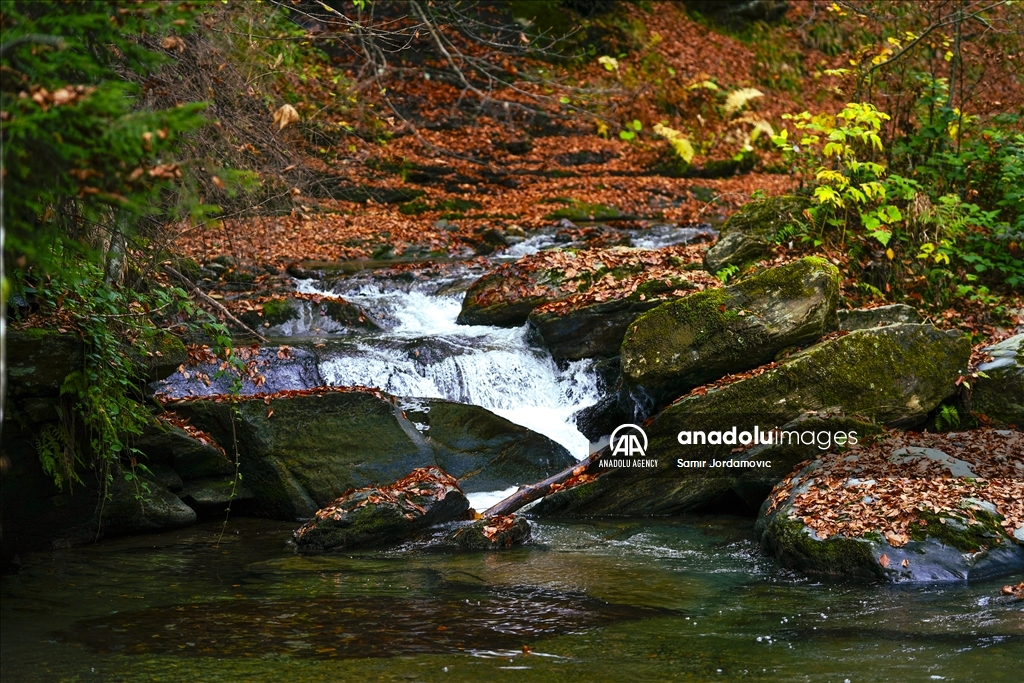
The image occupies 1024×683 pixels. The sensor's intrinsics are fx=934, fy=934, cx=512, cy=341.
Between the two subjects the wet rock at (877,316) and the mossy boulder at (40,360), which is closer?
the mossy boulder at (40,360)

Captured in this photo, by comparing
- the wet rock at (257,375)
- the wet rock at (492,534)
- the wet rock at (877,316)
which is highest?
the wet rock at (877,316)

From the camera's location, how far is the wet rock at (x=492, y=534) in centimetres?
780

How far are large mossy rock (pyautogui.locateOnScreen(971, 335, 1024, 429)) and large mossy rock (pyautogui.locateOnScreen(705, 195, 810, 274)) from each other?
10.2 feet

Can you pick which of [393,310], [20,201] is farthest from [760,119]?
[20,201]

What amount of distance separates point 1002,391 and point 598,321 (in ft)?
14.0

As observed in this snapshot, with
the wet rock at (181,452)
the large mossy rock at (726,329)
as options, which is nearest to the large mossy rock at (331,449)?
the wet rock at (181,452)

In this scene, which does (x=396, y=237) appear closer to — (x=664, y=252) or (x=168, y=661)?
(x=664, y=252)

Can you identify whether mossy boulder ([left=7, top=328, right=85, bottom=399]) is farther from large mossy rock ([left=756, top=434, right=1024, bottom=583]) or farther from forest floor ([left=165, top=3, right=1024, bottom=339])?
large mossy rock ([left=756, top=434, right=1024, bottom=583])

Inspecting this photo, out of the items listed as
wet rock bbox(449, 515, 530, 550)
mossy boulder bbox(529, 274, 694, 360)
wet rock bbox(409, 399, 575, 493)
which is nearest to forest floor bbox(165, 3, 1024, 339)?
mossy boulder bbox(529, 274, 694, 360)

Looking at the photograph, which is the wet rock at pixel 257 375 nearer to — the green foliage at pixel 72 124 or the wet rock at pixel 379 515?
the wet rock at pixel 379 515

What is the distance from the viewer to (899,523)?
6.97 meters

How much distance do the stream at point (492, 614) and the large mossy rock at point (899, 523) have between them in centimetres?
22

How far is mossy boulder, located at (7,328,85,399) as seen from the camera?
6965 millimetres

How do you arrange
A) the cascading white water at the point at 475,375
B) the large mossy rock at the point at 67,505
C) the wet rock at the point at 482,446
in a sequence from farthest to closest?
the cascading white water at the point at 475,375
the wet rock at the point at 482,446
the large mossy rock at the point at 67,505
